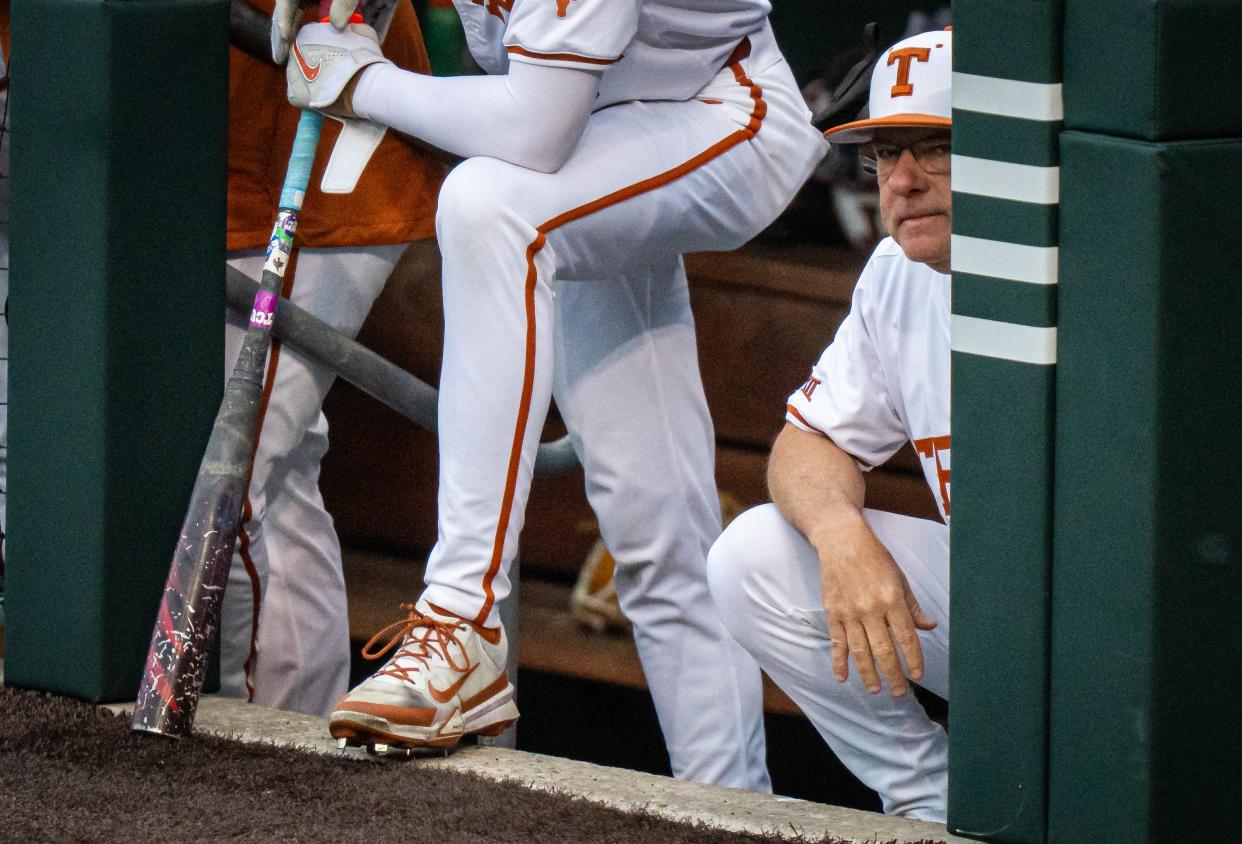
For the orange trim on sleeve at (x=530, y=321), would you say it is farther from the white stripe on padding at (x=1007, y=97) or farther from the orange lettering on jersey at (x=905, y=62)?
the white stripe on padding at (x=1007, y=97)

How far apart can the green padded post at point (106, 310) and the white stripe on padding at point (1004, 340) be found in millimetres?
988

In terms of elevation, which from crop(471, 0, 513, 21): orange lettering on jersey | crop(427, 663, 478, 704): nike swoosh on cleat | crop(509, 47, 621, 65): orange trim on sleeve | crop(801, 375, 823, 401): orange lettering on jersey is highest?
crop(471, 0, 513, 21): orange lettering on jersey

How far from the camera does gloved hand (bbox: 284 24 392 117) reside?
83.0 inches

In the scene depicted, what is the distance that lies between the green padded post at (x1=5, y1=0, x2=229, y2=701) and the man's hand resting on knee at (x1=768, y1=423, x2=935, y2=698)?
758 mm

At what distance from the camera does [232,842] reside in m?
1.67

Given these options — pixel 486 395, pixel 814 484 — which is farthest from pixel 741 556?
pixel 486 395

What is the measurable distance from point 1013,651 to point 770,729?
2198mm

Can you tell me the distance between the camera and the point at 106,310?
2.09 meters

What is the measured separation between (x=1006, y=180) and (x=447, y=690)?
768 mm

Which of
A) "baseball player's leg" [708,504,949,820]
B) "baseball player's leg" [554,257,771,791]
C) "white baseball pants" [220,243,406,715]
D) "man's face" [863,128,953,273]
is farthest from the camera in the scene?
"white baseball pants" [220,243,406,715]

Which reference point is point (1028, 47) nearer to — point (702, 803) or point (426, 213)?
point (702, 803)

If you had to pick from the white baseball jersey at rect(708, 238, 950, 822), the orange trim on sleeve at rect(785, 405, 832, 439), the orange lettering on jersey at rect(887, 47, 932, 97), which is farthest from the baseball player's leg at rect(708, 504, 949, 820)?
the orange lettering on jersey at rect(887, 47, 932, 97)

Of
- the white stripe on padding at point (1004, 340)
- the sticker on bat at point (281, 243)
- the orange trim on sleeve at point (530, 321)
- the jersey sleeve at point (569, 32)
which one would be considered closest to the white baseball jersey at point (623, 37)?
the jersey sleeve at point (569, 32)

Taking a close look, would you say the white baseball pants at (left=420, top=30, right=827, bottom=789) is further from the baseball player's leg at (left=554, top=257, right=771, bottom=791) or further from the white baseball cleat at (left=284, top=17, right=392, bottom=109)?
the white baseball cleat at (left=284, top=17, right=392, bottom=109)
